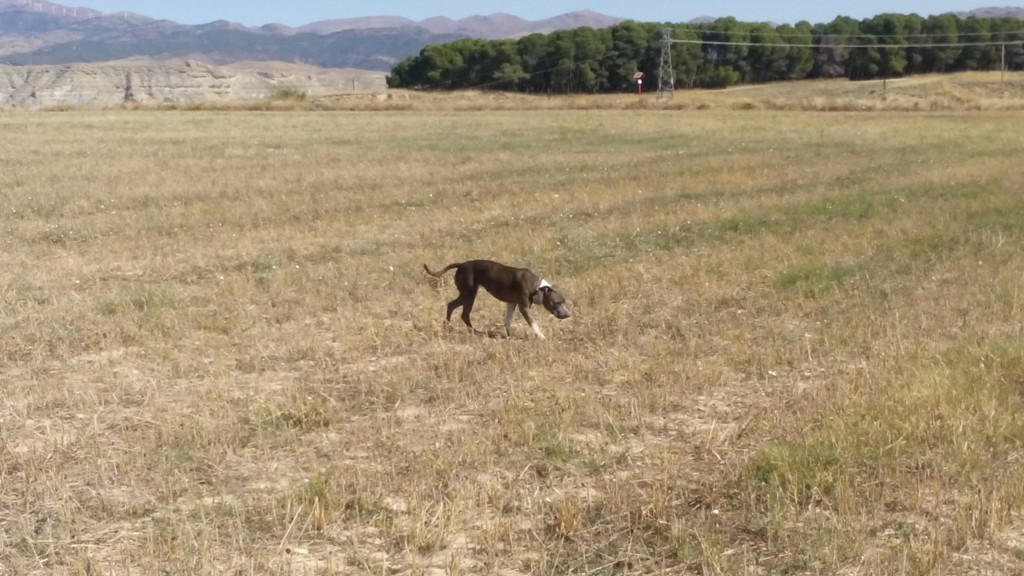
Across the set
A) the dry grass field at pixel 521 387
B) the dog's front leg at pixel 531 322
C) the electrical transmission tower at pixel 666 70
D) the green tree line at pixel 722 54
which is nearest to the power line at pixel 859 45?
the green tree line at pixel 722 54

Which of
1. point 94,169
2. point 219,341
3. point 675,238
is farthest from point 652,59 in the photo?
point 219,341

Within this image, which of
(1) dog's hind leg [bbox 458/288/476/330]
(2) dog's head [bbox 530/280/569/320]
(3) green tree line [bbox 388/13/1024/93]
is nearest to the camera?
(2) dog's head [bbox 530/280/569/320]

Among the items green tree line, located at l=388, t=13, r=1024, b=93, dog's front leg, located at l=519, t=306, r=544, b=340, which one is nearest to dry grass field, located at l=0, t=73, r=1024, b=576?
dog's front leg, located at l=519, t=306, r=544, b=340

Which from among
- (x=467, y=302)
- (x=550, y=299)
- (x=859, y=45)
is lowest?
(x=467, y=302)

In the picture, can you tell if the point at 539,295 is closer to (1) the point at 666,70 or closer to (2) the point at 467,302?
(2) the point at 467,302

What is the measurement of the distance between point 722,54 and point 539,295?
287ft

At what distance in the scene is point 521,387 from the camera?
7.52 metres

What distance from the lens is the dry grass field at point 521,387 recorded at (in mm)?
5023

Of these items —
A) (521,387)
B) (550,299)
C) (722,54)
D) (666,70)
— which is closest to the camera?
(521,387)

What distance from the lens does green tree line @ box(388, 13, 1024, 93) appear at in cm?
8625

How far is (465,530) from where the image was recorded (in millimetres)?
5152

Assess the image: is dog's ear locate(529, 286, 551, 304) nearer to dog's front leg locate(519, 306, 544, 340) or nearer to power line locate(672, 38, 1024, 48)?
dog's front leg locate(519, 306, 544, 340)

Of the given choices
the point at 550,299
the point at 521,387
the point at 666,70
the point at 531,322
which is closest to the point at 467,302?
the point at 531,322

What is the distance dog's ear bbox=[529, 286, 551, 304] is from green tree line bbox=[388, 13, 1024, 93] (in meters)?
78.0
